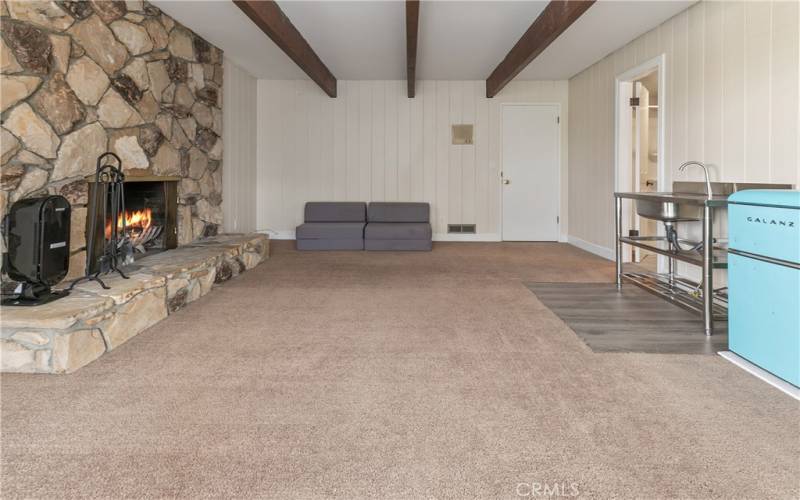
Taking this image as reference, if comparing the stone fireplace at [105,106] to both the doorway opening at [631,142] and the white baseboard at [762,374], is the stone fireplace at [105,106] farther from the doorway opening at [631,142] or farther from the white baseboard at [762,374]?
the doorway opening at [631,142]

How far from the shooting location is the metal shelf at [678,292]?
3514 millimetres

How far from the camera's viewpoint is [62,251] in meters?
2.79

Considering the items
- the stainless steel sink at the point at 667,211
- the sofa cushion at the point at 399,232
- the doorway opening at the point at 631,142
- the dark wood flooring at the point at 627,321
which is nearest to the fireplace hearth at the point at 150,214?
the sofa cushion at the point at 399,232

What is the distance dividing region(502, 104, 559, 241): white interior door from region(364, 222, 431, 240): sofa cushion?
5.47ft

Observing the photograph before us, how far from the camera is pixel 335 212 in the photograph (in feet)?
24.8

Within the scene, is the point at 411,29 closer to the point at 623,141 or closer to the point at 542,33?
the point at 542,33

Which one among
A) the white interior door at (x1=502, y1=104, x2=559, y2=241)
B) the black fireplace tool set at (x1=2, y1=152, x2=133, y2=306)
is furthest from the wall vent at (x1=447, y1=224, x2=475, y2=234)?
the black fireplace tool set at (x1=2, y1=152, x2=133, y2=306)

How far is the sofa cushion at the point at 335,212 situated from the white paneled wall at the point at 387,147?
35 cm

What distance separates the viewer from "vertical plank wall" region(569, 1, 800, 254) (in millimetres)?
3270

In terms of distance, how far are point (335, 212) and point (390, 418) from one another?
5811 millimetres

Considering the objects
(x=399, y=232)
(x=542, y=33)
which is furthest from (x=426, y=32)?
(x=399, y=232)

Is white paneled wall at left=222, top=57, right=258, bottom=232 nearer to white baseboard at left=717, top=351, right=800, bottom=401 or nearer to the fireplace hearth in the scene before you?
the fireplace hearth

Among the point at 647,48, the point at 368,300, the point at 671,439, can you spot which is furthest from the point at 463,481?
the point at 647,48

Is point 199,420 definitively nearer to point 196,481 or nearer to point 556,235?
point 196,481
